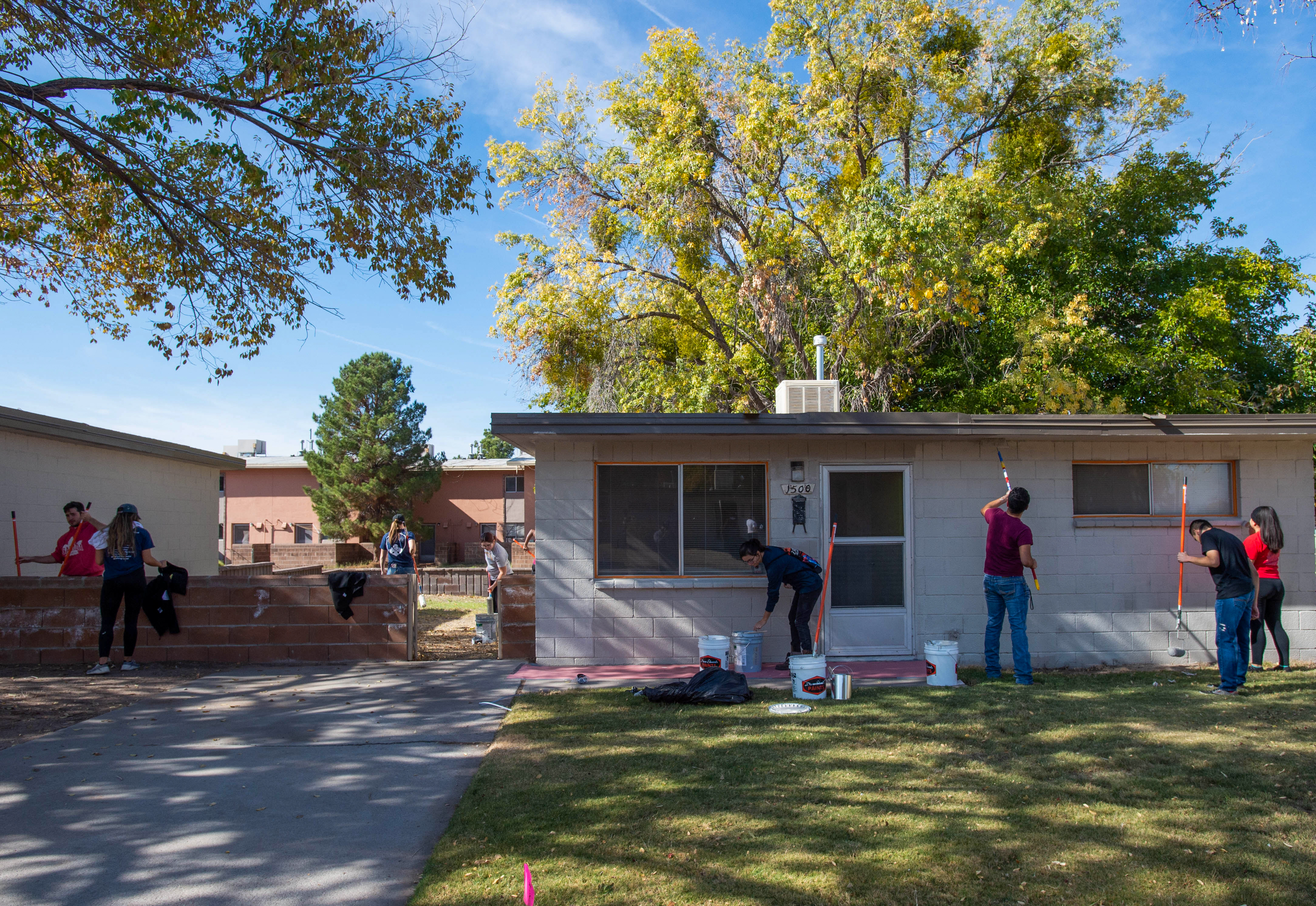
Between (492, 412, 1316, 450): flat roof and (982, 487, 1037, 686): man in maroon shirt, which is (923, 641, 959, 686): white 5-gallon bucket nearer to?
(982, 487, 1037, 686): man in maroon shirt

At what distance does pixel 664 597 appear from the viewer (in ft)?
30.0

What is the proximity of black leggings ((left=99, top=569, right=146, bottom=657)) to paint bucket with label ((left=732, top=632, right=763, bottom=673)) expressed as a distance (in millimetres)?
5874

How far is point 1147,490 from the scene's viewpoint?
947 centimetres

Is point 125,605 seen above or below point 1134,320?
below

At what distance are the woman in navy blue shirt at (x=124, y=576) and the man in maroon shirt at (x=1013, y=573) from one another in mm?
8049

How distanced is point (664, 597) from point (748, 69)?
13.7m

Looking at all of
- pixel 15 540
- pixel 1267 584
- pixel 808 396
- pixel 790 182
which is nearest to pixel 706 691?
pixel 808 396

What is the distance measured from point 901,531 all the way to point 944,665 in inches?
67.8

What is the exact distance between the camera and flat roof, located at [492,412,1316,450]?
8625 millimetres

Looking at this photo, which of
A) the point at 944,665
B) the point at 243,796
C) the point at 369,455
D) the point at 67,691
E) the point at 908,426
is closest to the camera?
the point at 243,796

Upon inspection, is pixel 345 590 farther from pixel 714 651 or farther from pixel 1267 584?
pixel 1267 584

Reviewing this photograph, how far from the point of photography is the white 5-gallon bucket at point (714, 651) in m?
8.34

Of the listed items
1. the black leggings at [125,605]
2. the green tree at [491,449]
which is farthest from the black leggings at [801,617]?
the green tree at [491,449]

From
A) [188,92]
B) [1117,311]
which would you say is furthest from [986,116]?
[188,92]
